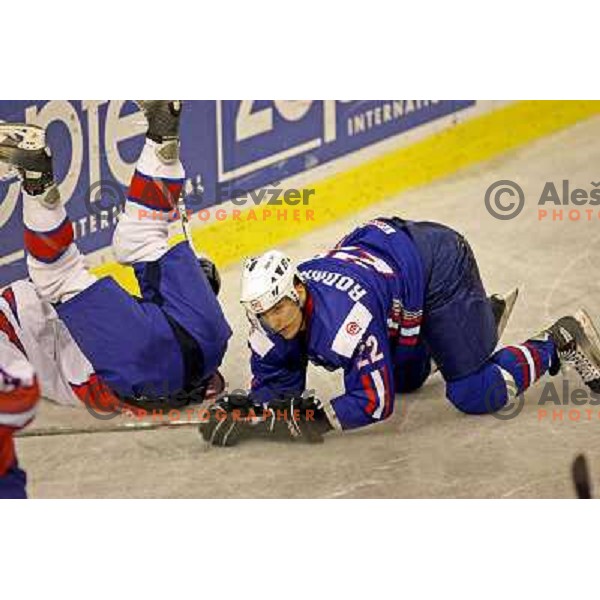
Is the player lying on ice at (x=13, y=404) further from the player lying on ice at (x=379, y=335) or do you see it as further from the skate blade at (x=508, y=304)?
the skate blade at (x=508, y=304)

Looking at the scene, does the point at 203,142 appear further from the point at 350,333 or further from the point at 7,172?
the point at 350,333

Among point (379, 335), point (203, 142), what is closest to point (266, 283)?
point (379, 335)

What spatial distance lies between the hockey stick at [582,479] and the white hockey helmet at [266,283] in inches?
26.5

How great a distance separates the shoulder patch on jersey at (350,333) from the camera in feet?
14.2

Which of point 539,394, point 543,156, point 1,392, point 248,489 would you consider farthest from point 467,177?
point 1,392

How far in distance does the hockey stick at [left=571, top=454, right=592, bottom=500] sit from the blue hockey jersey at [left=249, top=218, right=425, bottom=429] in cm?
40

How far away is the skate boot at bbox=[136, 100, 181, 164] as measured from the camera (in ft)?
14.5

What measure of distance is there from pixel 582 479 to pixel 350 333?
0.56 meters

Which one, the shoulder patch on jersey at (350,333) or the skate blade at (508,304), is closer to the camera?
the shoulder patch on jersey at (350,333)

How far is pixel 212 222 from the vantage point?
4449mm

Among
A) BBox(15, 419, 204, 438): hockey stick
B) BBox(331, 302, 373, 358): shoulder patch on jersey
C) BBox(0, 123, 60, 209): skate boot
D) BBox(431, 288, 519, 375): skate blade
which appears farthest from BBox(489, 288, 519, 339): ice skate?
BBox(0, 123, 60, 209): skate boot

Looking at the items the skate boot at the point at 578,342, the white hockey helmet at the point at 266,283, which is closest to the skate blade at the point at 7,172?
the white hockey helmet at the point at 266,283

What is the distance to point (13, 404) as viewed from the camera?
4.18m

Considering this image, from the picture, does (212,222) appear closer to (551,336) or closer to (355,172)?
(355,172)
